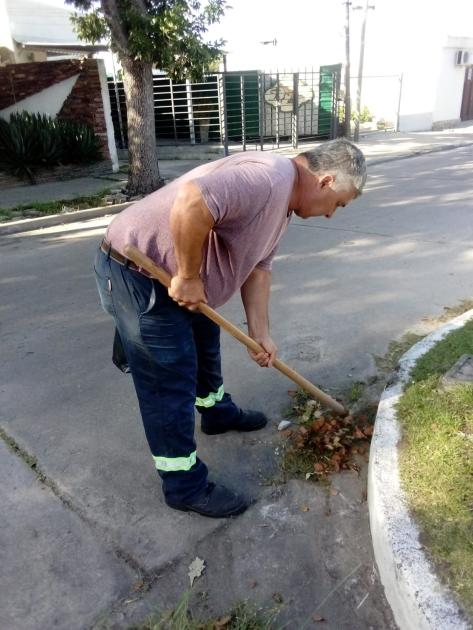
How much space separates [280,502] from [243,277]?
1068 millimetres

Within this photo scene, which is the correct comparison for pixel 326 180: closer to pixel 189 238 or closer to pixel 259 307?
pixel 189 238

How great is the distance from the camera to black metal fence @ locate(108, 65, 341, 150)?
15133mm

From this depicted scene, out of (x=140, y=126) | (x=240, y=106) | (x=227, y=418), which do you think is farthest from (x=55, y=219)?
(x=240, y=106)

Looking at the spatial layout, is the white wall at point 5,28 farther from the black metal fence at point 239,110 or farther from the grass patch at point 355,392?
the grass patch at point 355,392

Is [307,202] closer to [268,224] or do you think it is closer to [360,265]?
[268,224]

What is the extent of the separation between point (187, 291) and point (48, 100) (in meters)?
10.9

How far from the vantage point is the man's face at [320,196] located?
202cm

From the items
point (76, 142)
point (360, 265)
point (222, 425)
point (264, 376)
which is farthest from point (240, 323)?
point (76, 142)

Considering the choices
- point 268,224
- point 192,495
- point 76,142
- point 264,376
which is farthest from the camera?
point 76,142

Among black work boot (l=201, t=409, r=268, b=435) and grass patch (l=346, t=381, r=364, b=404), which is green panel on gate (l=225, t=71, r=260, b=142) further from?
black work boot (l=201, t=409, r=268, b=435)

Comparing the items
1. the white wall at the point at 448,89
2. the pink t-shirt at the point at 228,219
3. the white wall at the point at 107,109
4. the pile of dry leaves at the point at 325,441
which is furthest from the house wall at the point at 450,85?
the pink t-shirt at the point at 228,219

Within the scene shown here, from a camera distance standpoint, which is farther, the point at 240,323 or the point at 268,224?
the point at 240,323

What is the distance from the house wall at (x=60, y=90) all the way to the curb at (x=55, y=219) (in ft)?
11.7

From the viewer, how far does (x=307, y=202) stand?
81.8 inches
